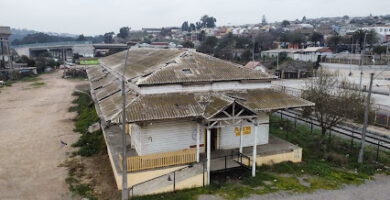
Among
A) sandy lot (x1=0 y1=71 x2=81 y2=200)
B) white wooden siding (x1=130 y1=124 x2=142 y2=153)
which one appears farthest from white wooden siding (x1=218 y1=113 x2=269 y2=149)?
sandy lot (x1=0 y1=71 x2=81 y2=200)

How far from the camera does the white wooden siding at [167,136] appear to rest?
16422mm

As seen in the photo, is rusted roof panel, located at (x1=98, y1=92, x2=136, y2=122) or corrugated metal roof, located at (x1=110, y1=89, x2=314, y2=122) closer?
corrugated metal roof, located at (x1=110, y1=89, x2=314, y2=122)

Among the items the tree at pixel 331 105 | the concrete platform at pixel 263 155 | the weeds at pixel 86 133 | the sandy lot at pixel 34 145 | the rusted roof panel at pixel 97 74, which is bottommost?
the sandy lot at pixel 34 145

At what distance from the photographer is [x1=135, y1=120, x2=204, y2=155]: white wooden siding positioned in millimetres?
16422

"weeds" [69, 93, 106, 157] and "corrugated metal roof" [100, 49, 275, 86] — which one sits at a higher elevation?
"corrugated metal roof" [100, 49, 275, 86]

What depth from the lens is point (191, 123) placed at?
17.2 meters

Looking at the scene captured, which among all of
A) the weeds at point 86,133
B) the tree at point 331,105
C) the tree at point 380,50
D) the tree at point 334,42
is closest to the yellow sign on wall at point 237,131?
the tree at point 331,105

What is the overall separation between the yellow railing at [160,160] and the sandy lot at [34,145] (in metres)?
3.29

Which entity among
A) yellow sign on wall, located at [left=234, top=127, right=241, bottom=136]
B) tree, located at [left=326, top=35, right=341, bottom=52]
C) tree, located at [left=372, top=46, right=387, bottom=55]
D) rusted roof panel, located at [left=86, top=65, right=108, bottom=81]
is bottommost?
yellow sign on wall, located at [left=234, top=127, right=241, bottom=136]

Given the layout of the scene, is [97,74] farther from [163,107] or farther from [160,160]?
[160,160]

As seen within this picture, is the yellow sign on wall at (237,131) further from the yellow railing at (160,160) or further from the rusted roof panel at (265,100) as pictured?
the yellow railing at (160,160)

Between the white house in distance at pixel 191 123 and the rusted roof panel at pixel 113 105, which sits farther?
the rusted roof panel at pixel 113 105

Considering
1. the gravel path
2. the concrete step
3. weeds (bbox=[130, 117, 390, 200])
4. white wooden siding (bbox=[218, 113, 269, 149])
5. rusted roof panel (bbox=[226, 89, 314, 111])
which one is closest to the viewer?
the gravel path

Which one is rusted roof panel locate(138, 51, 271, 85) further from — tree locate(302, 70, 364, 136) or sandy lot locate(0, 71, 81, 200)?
sandy lot locate(0, 71, 81, 200)
